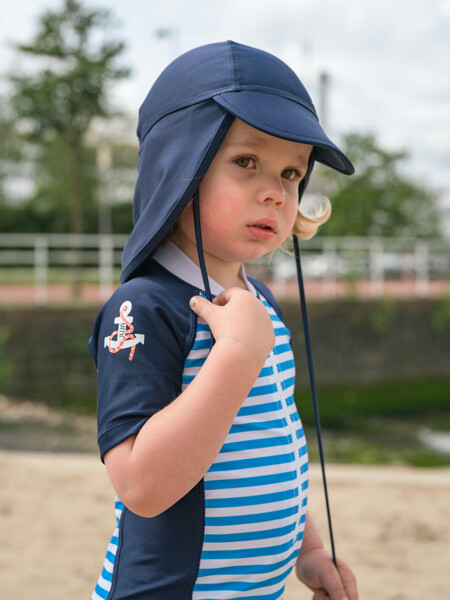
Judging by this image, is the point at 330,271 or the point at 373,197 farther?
the point at 373,197

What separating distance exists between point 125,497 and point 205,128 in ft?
2.01

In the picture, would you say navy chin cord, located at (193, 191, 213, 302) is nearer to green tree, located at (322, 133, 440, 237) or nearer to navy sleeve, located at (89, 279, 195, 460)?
navy sleeve, located at (89, 279, 195, 460)

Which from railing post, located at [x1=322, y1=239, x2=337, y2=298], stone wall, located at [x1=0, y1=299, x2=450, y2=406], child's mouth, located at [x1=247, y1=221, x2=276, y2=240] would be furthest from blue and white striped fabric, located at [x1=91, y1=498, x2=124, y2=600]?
railing post, located at [x1=322, y1=239, x2=337, y2=298]

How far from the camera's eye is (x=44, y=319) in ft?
34.4

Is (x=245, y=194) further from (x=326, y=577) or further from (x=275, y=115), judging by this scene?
(x=326, y=577)

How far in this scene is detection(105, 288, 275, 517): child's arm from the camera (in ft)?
3.48

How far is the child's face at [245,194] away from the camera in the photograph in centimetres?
125

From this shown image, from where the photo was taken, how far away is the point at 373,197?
14.5m

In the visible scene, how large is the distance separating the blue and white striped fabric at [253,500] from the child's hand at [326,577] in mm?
98

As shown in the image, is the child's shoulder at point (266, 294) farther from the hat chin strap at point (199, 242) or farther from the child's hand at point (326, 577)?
the child's hand at point (326, 577)

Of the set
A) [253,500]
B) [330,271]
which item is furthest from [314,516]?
[330,271]

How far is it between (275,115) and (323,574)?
87 cm

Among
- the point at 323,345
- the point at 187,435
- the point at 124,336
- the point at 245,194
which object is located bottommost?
the point at 323,345

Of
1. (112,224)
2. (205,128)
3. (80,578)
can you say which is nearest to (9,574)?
(80,578)
